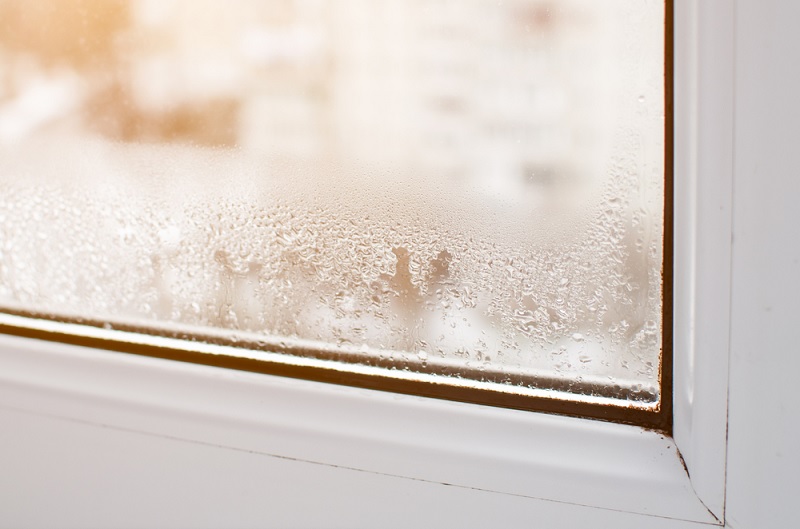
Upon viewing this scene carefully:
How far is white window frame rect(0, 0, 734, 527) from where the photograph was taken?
1.08 ft

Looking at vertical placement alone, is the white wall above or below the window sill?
above

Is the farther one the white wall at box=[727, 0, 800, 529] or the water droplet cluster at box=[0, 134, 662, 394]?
the water droplet cluster at box=[0, 134, 662, 394]

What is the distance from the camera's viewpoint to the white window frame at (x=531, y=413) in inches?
13.0

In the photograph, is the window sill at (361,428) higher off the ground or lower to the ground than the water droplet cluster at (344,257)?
lower

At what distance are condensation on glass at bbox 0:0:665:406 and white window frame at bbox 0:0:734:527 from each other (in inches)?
1.6

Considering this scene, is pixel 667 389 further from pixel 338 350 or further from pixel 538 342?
pixel 338 350

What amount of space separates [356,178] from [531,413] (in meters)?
0.25

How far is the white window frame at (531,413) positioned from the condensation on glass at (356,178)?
4cm

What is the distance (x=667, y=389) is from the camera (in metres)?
0.39

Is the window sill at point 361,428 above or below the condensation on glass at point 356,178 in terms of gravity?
below

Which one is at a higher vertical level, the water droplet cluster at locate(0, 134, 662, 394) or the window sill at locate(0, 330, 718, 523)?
the water droplet cluster at locate(0, 134, 662, 394)

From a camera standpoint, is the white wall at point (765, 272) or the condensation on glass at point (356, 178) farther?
the condensation on glass at point (356, 178)

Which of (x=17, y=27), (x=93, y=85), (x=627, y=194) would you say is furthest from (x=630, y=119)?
(x=17, y=27)

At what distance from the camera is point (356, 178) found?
18.5 inches
